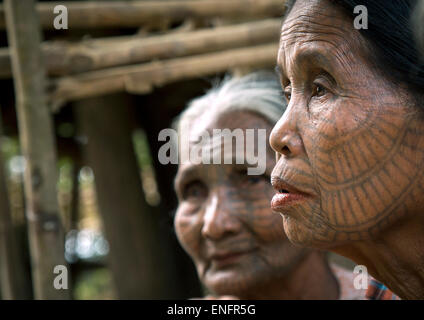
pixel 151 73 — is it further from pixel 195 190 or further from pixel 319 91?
pixel 319 91

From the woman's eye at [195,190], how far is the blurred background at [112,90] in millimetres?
665

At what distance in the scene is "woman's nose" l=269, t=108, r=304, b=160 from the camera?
1.31 meters

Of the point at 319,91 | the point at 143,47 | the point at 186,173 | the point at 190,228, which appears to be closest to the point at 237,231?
the point at 190,228

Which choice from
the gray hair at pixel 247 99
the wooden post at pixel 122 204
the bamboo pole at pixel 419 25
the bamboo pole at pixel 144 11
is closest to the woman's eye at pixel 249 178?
the gray hair at pixel 247 99

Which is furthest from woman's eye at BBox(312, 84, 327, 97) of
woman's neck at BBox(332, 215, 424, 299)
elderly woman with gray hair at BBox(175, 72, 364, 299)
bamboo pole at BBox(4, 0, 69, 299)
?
bamboo pole at BBox(4, 0, 69, 299)

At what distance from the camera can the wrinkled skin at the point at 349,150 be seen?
1240 mm

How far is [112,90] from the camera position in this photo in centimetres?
327

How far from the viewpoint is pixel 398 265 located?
1341mm

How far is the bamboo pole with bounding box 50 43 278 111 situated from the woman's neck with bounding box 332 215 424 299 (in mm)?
1999

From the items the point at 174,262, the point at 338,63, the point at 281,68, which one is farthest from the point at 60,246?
the point at 174,262

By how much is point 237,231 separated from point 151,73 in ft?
4.56

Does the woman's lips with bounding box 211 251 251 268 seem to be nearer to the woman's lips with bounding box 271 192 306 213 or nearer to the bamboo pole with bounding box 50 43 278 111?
the woman's lips with bounding box 271 192 306 213
